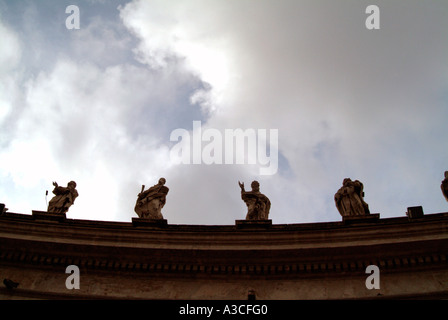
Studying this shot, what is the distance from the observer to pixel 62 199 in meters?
22.6

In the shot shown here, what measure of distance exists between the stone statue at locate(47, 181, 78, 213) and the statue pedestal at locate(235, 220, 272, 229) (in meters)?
7.71

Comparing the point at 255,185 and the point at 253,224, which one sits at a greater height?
the point at 255,185

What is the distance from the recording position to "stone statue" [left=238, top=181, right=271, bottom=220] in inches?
853

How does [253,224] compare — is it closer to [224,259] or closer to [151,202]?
[224,259]

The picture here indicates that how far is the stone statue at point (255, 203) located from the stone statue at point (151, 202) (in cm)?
359

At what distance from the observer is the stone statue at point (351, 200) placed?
21078mm

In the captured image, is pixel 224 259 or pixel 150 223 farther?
pixel 150 223

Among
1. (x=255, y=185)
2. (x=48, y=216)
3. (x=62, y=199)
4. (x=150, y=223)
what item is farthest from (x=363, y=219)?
→ (x=62, y=199)

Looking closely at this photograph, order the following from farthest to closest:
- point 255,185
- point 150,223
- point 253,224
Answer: point 255,185 < point 150,223 < point 253,224

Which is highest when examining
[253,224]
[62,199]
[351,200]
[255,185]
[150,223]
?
[255,185]

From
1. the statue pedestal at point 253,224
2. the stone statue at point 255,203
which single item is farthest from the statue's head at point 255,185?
the statue pedestal at point 253,224

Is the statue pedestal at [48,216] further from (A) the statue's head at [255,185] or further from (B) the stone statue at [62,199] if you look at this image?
(A) the statue's head at [255,185]

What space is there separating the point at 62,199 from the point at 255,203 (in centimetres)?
844
